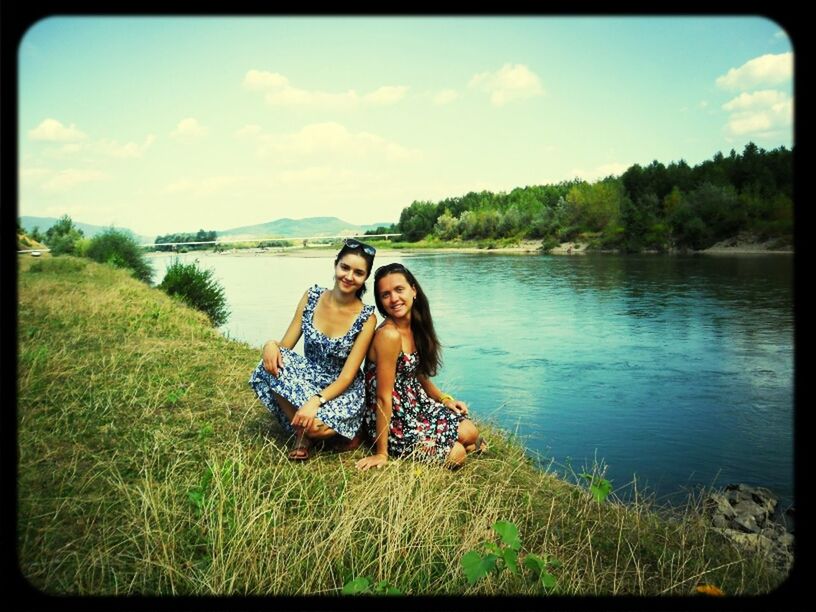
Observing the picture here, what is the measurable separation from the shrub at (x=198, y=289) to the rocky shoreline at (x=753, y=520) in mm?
11632

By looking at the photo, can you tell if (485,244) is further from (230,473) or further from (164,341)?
(230,473)

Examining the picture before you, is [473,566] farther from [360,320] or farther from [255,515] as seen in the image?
[360,320]

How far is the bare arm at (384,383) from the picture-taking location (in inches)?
143

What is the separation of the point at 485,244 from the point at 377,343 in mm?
25343

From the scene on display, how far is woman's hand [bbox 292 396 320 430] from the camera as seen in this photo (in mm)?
3500

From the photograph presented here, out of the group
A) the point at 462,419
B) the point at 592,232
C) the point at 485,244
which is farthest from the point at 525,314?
the point at 462,419

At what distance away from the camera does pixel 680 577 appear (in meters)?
3.08

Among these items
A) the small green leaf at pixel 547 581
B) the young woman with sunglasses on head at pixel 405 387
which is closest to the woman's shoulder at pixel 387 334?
the young woman with sunglasses on head at pixel 405 387

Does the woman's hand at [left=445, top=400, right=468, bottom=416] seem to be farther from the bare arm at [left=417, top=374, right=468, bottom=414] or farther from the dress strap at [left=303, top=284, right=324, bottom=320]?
the dress strap at [left=303, top=284, right=324, bottom=320]

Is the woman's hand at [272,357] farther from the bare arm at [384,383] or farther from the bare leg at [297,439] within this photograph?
the bare arm at [384,383]

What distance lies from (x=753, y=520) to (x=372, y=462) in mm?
3823

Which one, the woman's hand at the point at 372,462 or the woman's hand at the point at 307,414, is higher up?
the woman's hand at the point at 307,414

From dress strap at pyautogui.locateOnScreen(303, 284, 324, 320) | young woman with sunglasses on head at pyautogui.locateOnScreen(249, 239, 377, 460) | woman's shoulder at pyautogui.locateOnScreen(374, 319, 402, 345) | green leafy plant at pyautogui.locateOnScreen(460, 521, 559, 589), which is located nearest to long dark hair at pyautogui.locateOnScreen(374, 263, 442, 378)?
woman's shoulder at pyautogui.locateOnScreen(374, 319, 402, 345)

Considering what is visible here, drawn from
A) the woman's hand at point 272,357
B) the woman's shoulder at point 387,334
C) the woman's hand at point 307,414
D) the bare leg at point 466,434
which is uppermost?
the woman's shoulder at point 387,334
